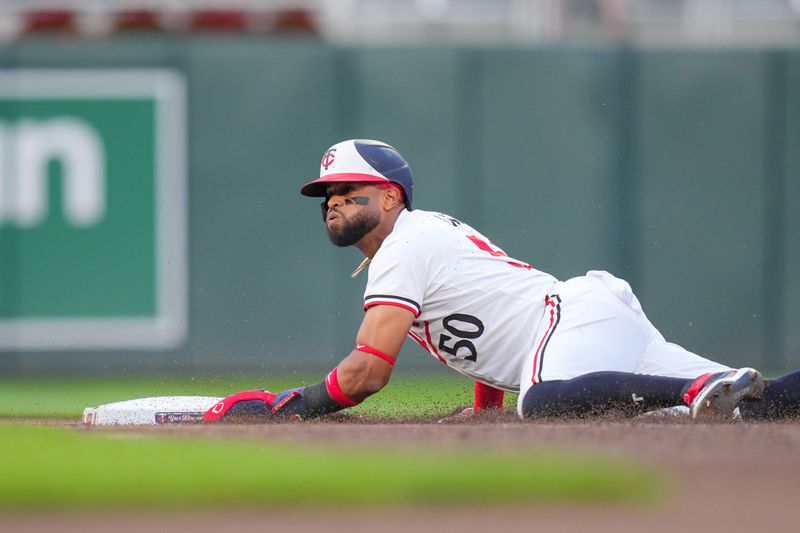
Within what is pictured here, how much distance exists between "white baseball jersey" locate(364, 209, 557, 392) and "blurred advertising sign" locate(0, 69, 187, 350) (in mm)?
4613

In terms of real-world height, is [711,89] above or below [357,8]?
below

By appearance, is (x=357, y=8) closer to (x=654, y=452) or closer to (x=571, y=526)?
(x=654, y=452)

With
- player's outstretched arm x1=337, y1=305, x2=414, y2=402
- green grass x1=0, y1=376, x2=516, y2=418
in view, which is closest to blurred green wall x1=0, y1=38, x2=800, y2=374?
green grass x1=0, y1=376, x2=516, y2=418

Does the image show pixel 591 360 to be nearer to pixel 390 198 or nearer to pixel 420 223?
pixel 420 223

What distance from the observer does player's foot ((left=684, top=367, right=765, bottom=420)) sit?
4363 mm

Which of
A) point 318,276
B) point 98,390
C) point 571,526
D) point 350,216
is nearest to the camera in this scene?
point 571,526

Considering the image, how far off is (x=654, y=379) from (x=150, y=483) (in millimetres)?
2001

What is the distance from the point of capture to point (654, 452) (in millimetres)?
3680

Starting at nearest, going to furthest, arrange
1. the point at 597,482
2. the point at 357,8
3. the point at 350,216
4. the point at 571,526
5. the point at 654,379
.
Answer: the point at 571,526
the point at 597,482
the point at 654,379
the point at 350,216
the point at 357,8

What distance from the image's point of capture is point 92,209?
9.27 metres

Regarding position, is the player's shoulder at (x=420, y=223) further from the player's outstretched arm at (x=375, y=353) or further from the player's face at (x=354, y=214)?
the player's outstretched arm at (x=375, y=353)

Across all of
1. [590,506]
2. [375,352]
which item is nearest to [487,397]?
[375,352]

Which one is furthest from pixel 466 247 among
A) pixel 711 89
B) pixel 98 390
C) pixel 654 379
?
pixel 711 89

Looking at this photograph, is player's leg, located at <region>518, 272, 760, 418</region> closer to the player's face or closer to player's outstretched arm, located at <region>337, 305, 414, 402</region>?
A: player's outstretched arm, located at <region>337, 305, 414, 402</region>
